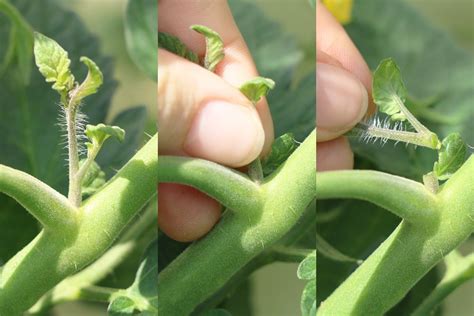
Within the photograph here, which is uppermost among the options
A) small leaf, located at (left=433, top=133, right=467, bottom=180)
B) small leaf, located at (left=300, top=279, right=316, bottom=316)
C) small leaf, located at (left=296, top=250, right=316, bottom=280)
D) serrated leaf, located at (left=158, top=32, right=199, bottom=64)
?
serrated leaf, located at (left=158, top=32, right=199, bottom=64)

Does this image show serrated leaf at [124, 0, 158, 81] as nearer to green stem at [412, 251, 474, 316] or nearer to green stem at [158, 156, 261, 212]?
green stem at [158, 156, 261, 212]

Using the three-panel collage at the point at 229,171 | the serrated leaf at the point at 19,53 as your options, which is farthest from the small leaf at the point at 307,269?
the serrated leaf at the point at 19,53

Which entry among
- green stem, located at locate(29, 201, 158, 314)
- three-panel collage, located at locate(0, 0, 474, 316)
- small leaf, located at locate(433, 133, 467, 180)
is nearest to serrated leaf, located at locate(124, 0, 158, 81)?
three-panel collage, located at locate(0, 0, 474, 316)

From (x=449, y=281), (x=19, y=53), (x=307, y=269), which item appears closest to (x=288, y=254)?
(x=307, y=269)

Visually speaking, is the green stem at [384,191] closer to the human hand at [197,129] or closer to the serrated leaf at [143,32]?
the human hand at [197,129]

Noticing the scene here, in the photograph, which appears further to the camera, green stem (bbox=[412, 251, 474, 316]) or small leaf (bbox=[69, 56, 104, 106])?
green stem (bbox=[412, 251, 474, 316])

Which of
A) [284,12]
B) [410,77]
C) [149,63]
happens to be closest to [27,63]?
[149,63]

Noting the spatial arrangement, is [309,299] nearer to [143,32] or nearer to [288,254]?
[288,254]
